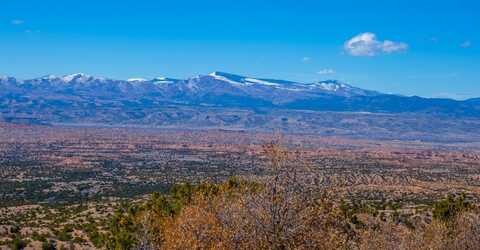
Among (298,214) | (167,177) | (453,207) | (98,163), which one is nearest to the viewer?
(298,214)

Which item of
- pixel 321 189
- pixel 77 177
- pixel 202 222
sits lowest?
pixel 77 177

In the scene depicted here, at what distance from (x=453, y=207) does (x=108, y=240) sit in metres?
24.1

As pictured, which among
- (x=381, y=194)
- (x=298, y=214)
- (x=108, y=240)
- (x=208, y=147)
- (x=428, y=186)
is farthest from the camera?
(x=208, y=147)

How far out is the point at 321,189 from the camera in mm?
19875

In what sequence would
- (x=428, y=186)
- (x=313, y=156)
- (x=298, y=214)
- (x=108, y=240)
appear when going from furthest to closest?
1. (x=313, y=156)
2. (x=428, y=186)
3. (x=108, y=240)
4. (x=298, y=214)

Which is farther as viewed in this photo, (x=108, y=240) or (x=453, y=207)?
(x=453, y=207)

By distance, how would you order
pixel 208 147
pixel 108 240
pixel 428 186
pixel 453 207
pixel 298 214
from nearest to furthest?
pixel 298 214
pixel 108 240
pixel 453 207
pixel 428 186
pixel 208 147

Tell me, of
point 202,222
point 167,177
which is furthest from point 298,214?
point 167,177

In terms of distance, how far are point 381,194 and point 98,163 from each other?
248 ft

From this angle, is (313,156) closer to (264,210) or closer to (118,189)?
(118,189)

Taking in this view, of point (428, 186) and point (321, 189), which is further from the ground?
point (321, 189)

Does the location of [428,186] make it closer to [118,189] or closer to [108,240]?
[118,189]

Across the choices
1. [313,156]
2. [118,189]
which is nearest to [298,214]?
[118,189]

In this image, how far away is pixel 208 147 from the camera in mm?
193125
